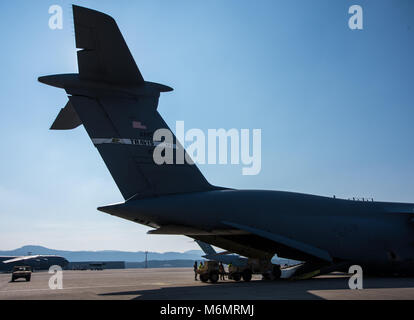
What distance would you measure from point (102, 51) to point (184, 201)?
597 centimetres

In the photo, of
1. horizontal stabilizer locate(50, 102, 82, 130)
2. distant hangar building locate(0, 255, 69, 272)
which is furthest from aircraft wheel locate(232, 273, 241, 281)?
distant hangar building locate(0, 255, 69, 272)

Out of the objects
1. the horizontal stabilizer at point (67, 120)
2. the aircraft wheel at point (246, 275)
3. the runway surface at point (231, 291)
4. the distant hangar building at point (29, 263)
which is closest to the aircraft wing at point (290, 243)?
the runway surface at point (231, 291)

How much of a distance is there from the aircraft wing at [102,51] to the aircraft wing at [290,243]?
661 cm

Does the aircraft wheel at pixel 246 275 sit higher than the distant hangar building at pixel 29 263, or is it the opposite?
the aircraft wheel at pixel 246 275

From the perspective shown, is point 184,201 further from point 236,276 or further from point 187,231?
point 236,276

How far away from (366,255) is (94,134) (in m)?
12.5

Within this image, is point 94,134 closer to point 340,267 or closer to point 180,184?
point 180,184

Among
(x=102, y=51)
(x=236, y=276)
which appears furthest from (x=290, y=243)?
(x=102, y=51)

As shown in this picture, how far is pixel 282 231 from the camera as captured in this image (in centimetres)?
1638

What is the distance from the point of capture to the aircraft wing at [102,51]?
1207 centimetres

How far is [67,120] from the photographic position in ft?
49.4

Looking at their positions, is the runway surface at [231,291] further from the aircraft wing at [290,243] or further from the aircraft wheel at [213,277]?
the aircraft wheel at [213,277]

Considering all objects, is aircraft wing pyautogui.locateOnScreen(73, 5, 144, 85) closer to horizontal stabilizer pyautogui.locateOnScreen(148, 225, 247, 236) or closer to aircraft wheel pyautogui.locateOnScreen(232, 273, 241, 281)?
horizontal stabilizer pyautogui.locateOnScreen(148, 225, 247, 236)
